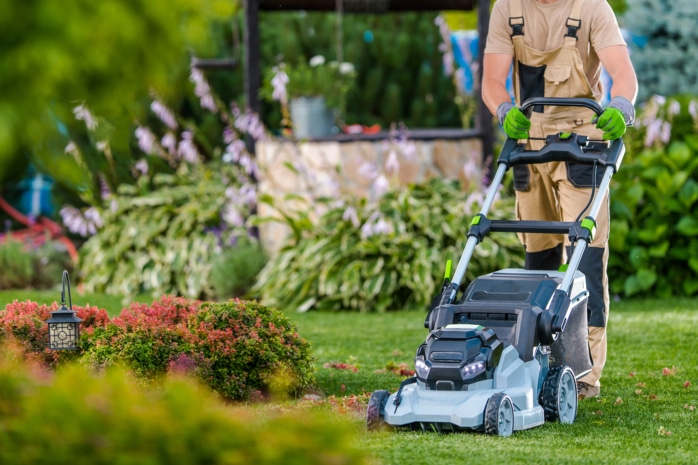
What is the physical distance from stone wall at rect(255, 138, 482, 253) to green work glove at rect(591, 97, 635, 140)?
423 centimetres

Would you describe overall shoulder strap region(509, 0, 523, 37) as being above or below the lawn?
above

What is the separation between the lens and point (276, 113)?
11570 mm

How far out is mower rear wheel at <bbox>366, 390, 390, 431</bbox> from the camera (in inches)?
159

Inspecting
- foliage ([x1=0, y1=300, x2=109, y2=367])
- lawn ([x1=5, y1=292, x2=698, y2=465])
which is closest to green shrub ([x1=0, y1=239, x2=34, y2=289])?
lawn ([x1=5, y1=292, x2=698, y2=465])

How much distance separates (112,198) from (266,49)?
3.05m

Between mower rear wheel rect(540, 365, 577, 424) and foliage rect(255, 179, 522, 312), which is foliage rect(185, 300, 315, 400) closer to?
mower rear wheel rect(540, 365, 577, 424)

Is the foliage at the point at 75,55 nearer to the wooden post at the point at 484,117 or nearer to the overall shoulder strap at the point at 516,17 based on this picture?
the overall shoulder strap at the point at 516,17

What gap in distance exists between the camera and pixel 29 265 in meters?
10.0

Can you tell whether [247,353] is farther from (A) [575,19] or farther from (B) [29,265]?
(B) [29,265]

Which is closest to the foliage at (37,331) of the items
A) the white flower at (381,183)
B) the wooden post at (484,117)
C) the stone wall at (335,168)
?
the white flower at (381,183)

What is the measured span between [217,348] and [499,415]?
4.19ft

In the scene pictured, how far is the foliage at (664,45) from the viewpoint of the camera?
40.8ft

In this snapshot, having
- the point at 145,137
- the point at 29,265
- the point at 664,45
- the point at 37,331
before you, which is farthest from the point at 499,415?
the point at 664,45

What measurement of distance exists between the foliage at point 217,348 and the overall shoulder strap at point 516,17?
5.23 feet
